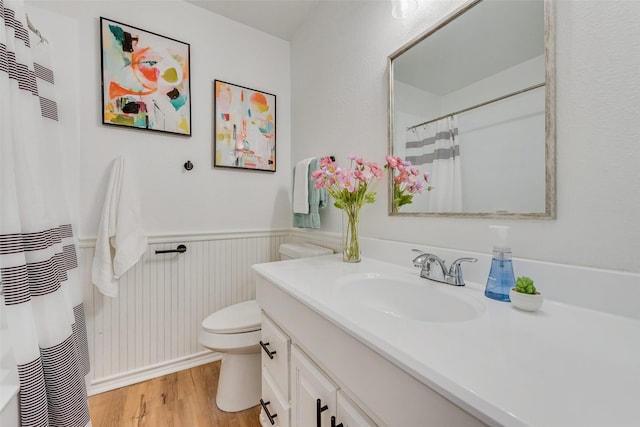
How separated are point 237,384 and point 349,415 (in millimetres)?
983

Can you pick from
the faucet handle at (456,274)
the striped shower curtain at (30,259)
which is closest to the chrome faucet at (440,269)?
the faucet handle at (456,274)

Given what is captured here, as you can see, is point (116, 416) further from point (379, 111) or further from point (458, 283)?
point (379, 111)

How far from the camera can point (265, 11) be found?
1.69 meters

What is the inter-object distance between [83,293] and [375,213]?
1614mm

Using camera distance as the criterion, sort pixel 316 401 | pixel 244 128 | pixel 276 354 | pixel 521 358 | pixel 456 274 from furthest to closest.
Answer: pixel 244 128, pixel 276 354, pixel 456 274, pixel 316 401, pixel 521 358

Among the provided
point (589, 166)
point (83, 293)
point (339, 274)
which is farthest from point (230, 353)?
point (589, 166)

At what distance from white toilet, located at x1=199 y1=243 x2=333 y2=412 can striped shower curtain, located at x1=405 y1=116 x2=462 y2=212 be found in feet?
3.44

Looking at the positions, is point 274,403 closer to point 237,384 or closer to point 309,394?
point 309,394

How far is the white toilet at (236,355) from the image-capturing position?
1.22 meters

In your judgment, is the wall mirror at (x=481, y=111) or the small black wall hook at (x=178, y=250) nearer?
the wall mirror at (x=481, y=111)

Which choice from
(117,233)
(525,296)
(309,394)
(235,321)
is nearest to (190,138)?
(117,233)

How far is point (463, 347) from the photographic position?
1.42 ft

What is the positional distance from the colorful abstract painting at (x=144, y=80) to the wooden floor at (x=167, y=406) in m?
1.50

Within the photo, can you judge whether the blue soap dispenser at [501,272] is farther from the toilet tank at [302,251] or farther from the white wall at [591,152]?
the toilet tank at [302,251]
